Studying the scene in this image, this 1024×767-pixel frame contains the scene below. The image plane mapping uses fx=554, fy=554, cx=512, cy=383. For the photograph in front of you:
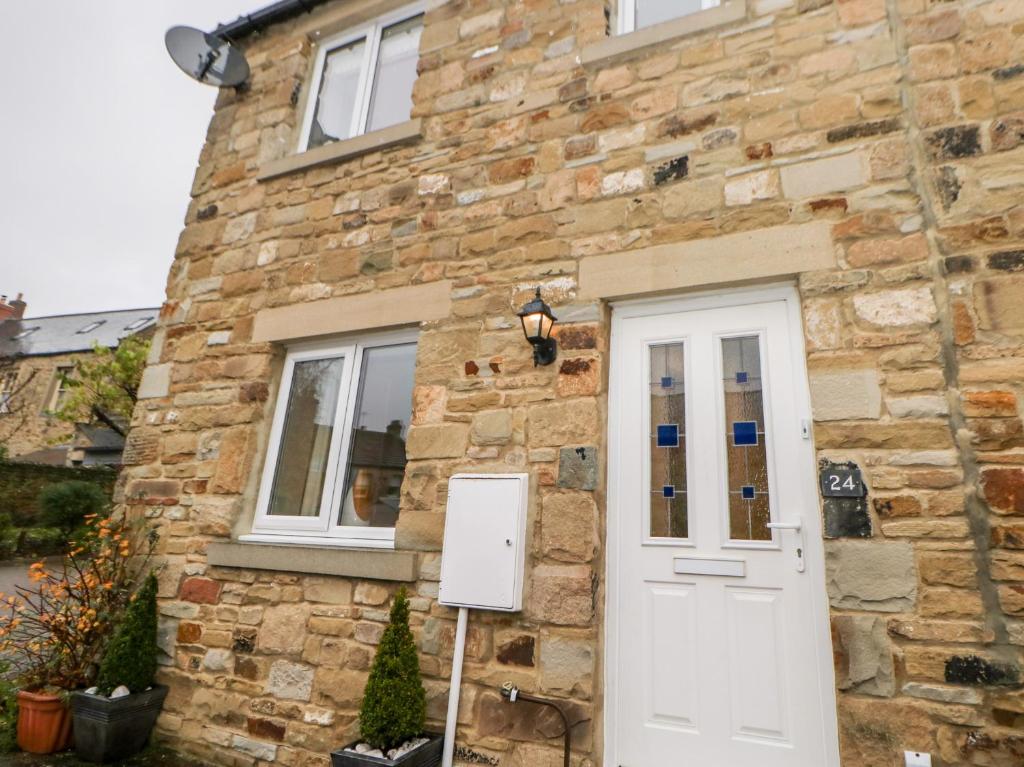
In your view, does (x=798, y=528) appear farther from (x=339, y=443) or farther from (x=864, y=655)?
(x=339, y=443)

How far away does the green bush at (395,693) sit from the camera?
8.55 feet

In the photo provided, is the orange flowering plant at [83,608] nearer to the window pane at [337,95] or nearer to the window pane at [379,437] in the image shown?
the window pane at [379,437]

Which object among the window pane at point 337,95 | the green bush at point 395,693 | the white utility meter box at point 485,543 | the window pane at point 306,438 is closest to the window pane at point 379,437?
the window pane at point 306,438

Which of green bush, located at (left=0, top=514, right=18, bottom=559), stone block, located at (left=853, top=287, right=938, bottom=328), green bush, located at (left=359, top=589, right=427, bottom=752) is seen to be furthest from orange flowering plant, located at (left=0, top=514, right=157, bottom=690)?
green bush, located at (left=0, top=514, right=18, bottom=559)

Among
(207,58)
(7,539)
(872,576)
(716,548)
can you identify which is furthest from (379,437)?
(7,539)

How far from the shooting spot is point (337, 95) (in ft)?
16.2

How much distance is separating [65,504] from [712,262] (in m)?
15.7

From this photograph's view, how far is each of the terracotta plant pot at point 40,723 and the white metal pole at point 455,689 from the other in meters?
2.42

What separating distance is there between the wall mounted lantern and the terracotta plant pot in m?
3.53

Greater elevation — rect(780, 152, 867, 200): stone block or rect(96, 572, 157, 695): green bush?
rect(780, 152, 867, 200): stone block

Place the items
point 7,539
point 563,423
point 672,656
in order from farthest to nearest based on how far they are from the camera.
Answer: point 7,539
point 563,423
point 672,656

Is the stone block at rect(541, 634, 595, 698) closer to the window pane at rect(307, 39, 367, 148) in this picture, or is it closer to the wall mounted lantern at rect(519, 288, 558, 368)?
the wall mounted lantern at rect(519, 288, 558, 368)

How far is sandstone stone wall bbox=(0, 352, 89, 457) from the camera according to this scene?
65.6 feet

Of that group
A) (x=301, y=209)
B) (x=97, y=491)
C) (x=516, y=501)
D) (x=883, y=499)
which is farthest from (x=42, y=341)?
(x=883, y=499)
